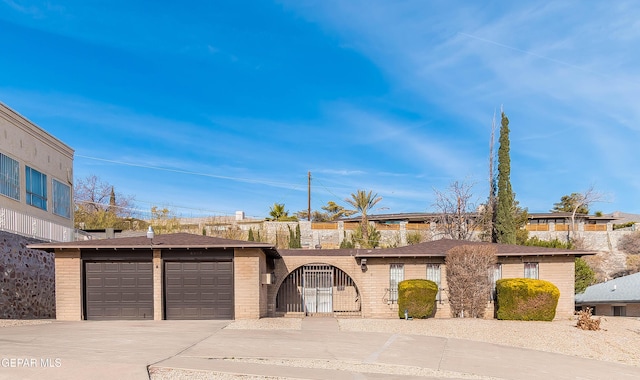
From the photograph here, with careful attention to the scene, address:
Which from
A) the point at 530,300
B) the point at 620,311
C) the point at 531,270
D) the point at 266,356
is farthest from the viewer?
the point at 620,311

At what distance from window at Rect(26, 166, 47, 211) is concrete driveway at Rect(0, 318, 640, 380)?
908cm

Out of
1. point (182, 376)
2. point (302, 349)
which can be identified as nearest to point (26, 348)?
point (182, 376)

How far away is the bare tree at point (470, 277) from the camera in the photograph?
21.5 meters

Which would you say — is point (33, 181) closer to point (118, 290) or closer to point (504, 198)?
point (118, 290)

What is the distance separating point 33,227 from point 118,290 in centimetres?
533

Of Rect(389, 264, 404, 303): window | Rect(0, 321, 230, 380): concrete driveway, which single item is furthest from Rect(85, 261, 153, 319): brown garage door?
Rect(389, 264, 404, 303): window

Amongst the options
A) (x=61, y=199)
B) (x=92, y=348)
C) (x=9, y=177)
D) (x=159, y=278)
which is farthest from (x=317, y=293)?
(x=92, y=348)

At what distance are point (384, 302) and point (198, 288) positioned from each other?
311 inches

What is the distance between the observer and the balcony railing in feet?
65.9

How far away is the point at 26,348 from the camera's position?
36.5ft

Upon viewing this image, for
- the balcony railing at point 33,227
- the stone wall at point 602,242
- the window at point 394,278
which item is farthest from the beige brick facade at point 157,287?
the stone wall at point 602,242

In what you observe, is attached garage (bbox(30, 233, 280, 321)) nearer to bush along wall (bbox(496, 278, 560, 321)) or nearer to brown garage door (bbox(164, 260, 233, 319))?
brown garage door (bbox(164, 260, 233, 319))

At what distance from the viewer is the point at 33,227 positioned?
22203 millimetres

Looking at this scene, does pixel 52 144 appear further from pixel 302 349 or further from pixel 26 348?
pixel 302 349
